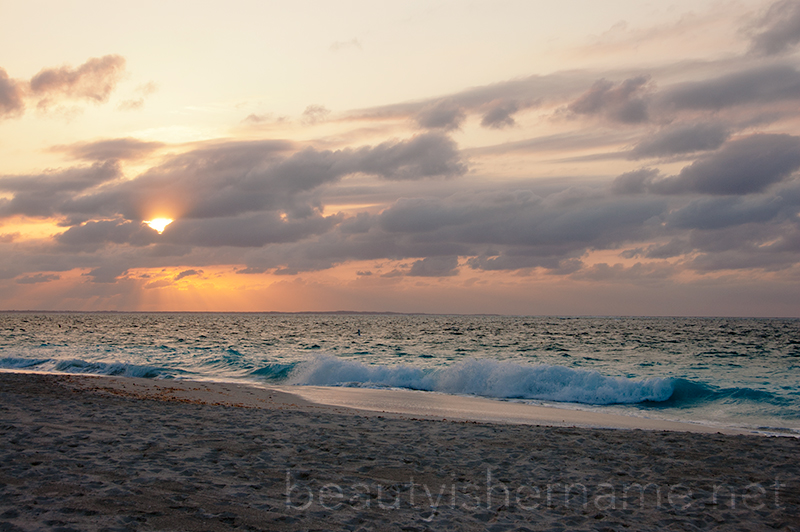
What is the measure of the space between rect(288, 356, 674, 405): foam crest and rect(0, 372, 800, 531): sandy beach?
11.8 meters

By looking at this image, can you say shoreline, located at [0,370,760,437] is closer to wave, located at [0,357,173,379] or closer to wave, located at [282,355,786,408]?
wave, located at [282,355,786,408]

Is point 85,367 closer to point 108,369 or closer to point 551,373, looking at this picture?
point 108,369

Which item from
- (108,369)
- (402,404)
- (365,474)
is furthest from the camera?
(108,369)

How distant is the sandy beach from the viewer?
657 cm

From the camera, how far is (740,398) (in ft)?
74.9

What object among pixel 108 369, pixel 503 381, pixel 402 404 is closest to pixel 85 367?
pixel 108 369

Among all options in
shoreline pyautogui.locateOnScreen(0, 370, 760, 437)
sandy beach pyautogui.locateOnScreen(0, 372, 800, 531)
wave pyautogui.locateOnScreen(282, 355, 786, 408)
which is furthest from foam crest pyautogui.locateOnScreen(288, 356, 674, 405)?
sandy beach pyautogui.locateOnScreen(0, 372, 800, 531)

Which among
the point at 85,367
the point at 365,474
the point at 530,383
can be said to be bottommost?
the point at 85,367

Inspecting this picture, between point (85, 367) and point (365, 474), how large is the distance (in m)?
29.0

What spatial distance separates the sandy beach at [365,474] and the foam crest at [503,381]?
38.8ft

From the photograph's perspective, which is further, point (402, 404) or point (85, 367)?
point (85, 367)

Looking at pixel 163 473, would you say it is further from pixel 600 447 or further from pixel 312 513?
pixel 600 447

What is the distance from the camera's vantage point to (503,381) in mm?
25984

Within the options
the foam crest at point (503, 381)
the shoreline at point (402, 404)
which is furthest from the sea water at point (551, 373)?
the shoreline at point (402, 404)
